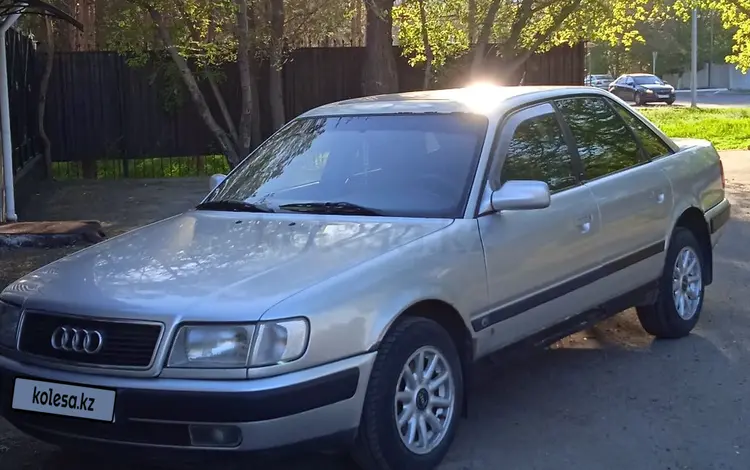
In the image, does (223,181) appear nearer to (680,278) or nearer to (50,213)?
(680,278)

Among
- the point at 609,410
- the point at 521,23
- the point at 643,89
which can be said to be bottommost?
the point at 609,410

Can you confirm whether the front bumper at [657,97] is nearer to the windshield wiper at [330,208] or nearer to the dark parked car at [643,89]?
the dark parked car at [643,89]

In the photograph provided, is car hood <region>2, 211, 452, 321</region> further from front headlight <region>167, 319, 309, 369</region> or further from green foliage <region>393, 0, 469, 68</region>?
green foliage <region>393, 0, 469, 68</region>

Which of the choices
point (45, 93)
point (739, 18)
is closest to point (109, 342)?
point (45, 93)

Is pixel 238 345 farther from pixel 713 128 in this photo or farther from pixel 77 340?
pixel 713 128

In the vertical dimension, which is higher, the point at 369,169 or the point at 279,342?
the point at 369,169

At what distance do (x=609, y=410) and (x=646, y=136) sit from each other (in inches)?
79.8

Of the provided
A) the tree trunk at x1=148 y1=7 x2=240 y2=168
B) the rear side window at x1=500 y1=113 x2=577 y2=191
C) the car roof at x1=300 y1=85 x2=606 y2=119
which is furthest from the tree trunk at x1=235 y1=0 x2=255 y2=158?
the rear side window at x1=500 y1=113 x2=577 y2=191

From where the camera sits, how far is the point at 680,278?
6.37 metres

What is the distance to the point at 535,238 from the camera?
16.1 feet

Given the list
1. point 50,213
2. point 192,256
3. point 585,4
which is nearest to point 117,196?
point 50,213

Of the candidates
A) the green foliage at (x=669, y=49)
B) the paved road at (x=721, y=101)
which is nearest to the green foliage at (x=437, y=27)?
the paved road at (x=721, y=101)

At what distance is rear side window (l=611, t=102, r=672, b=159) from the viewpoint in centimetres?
623

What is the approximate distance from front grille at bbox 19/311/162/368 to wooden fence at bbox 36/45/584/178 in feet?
45.9
